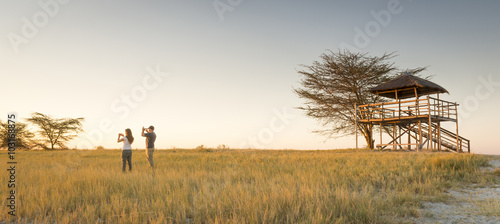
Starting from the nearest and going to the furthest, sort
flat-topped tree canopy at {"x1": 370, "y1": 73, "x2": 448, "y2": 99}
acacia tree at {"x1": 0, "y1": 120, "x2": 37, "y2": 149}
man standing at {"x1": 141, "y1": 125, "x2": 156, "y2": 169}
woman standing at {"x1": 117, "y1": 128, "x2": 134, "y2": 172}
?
woman standing at {"x1": 117, "y1": 128, "x2": 134, "y2": 172} → man standing at {"x1": 141, "y1": 125, "x2": 156, "y2": 169} → flat-topped tree canopy at {"x1": 370, "y1": 73, "x2": 448, "y2": 99} → acacia tree at {"x1": 0, "y1": 120, "x2": 37, "y2": 149}

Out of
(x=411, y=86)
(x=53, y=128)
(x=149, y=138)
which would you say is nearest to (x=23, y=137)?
(x=53, y=128)

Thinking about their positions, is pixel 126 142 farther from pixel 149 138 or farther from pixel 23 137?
pixel 23 137

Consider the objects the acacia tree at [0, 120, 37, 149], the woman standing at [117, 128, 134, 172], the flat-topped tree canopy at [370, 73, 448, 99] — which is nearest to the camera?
the woman standing at [117, 128, 134, 172]

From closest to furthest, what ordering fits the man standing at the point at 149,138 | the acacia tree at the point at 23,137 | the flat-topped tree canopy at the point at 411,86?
the man standing at the point at 149,138 → the flat-topped tree canopy at the point at 411,86 → the acacia tree at the point at 23,137

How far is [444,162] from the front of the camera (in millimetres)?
10672

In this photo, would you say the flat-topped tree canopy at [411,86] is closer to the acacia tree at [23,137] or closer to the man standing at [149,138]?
the man standing at [149,138]

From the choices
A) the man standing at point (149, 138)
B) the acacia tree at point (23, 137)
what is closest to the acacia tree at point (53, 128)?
the acacia tree at point (23, 137)

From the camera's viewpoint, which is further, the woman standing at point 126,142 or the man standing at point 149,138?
the man standing at point 149,138

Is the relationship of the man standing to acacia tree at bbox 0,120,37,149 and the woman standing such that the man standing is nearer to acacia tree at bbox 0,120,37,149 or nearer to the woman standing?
the woman standing

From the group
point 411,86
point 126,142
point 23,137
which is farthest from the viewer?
point 23,137

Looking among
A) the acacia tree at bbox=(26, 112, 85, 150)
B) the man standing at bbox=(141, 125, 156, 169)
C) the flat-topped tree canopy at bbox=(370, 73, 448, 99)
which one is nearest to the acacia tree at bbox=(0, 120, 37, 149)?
the acacia tree at bbox=(26, 112, 85, 150)

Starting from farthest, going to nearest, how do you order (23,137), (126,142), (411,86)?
(23,137), (411,86), (126,142)

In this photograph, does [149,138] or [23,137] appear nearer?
[149,138]

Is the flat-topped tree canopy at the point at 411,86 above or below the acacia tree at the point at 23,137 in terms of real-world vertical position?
above
